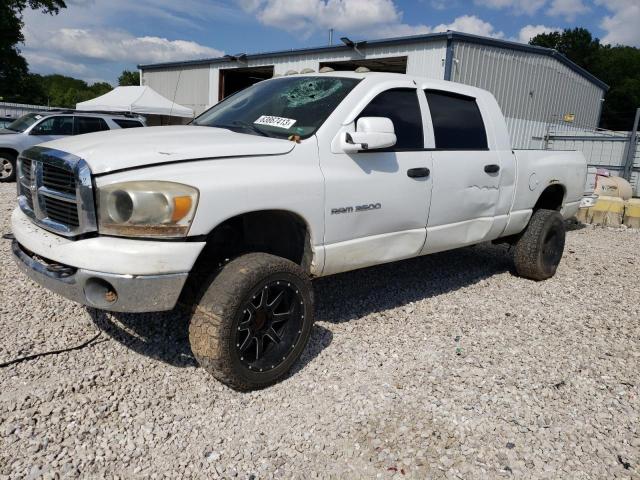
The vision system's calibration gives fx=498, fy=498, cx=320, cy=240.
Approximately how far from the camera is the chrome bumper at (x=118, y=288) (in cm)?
251

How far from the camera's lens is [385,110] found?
148 inches

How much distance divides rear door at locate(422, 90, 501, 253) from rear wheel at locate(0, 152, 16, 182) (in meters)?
10.9

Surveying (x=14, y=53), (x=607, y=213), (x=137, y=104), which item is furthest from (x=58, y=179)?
(x=14, y=53)

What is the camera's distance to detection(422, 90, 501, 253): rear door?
13.4 ft

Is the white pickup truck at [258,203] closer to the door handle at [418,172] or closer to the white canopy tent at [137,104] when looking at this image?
the door handle at [418,172]

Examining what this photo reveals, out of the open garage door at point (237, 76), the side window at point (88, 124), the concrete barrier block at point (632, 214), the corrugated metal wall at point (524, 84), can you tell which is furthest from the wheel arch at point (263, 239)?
the open garage door at point (237, 76)

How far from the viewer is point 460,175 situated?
420 cm

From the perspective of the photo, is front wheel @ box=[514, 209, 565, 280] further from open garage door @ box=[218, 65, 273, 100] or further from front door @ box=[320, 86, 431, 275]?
open garage door @ box=[218, 65, 273, 100]

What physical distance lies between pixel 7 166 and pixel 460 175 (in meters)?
11.2

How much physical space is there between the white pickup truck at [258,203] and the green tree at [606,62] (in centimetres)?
6745

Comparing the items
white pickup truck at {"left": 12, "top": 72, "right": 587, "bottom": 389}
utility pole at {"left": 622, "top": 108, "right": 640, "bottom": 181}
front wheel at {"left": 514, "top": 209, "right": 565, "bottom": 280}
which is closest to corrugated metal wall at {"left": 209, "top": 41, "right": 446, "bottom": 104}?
utility pole at {"left": 622, "top": 108, "right": 640, "bottom": 181}

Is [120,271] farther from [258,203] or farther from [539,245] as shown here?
[539,245]

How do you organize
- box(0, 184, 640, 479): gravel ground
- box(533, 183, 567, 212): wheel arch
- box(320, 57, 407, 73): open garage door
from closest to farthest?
box(0, 184, 640, 479): gravel ground
box(533, 183, 567, 212): wheel arch
box(320, 57, 407, 73): open garage door

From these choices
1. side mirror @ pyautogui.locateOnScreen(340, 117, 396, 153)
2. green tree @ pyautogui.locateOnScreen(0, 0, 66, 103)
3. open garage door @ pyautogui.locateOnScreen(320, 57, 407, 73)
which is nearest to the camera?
side mirror @ pyautogui.locateOnScreen(340, 117, 396, 153)
